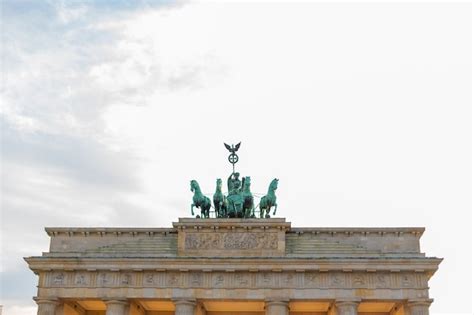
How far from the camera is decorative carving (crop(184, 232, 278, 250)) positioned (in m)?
36.8

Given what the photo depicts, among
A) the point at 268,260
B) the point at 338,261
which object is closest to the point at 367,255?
the point at 338,261

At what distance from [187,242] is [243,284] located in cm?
394

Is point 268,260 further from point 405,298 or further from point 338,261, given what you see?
point 405,298

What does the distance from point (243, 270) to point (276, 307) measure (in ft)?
8.58

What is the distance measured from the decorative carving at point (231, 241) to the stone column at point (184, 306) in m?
3.03

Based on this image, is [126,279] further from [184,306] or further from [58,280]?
[58,280]

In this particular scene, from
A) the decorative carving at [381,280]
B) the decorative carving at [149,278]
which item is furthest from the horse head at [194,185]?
the decorative carving at [381,280]

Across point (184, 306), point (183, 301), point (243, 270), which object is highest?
point (243, 270)

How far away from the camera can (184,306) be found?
116 feet

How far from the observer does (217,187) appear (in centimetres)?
3853

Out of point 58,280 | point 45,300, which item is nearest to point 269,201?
point 58,280

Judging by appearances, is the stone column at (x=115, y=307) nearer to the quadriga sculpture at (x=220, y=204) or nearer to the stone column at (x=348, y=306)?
the quadriga sculpture at (x=220, y=204)

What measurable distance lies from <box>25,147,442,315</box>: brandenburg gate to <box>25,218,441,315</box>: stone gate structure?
0.18 feet

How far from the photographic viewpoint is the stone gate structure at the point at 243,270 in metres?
35.5
